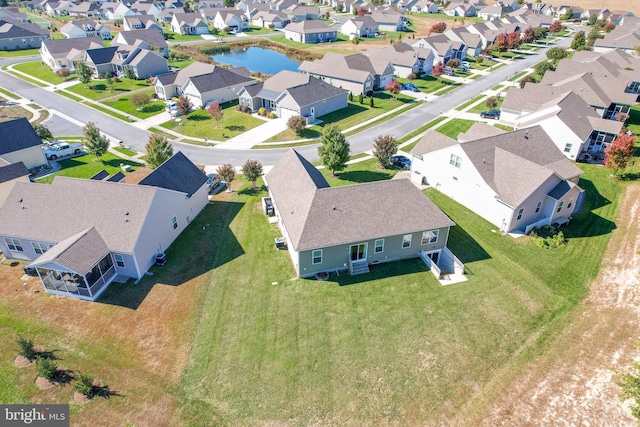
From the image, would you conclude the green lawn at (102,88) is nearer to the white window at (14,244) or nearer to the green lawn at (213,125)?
the green lawn at (213,125)

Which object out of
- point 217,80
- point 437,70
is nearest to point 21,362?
point 217,80

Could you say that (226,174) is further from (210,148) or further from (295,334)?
(295,334)

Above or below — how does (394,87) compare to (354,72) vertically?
below

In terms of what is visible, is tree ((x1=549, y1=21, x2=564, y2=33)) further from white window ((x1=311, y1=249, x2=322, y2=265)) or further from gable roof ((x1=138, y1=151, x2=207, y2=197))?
white window ((x1=311, y1=249, x2=322, y2=265))

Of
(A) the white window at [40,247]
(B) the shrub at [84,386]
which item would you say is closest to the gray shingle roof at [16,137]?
(A) the white window at [40,247]

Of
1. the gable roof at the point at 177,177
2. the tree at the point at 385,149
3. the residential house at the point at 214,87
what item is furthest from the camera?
the residential house at the point at 214,87

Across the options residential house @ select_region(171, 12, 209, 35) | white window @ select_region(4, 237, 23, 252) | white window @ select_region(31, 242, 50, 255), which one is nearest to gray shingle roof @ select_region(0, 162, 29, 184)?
white window @ select_region(4, 237, 23, 252)
